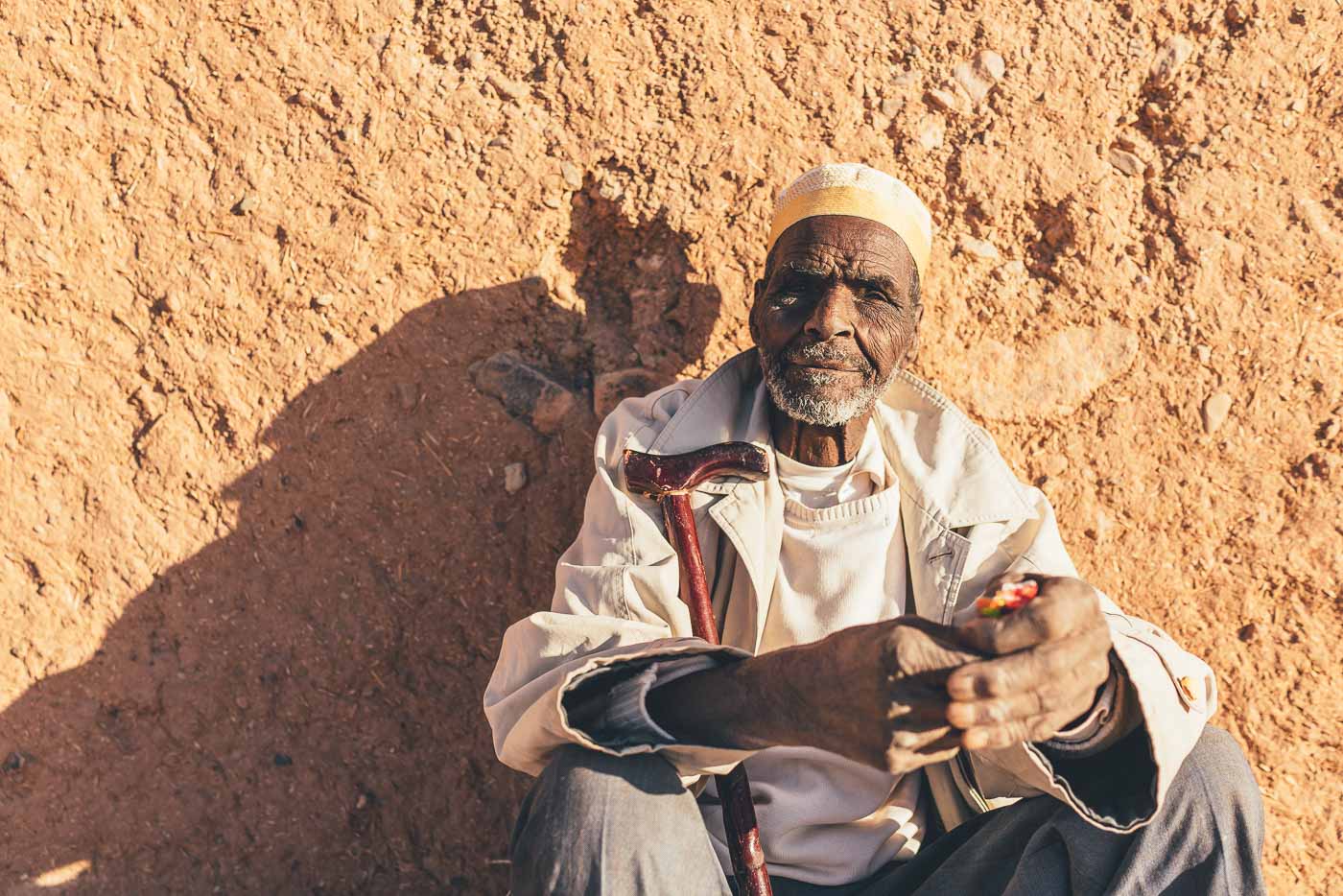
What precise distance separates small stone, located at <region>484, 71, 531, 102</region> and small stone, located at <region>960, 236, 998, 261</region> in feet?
4.03

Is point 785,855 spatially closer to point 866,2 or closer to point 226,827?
point 226,827

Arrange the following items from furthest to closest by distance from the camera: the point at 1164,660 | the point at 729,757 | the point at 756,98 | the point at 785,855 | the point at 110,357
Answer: the point at 756,98, the point at 110,357, the point at 785,855, the point at 1164,660, the point at 729,757

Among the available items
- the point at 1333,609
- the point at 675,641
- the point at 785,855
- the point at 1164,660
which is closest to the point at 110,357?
the point at 675,641

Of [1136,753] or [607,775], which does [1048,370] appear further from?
[607,775]

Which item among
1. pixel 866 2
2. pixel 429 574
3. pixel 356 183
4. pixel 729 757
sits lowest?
pixel 729 757

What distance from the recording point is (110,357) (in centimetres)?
275

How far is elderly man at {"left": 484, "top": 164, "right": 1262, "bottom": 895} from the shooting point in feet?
5.52

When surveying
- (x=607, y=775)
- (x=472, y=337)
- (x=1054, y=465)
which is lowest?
(x=607, y=775)

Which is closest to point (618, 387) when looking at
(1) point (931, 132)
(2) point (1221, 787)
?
(1) point (931, 132)

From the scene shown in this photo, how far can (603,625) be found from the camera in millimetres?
2094

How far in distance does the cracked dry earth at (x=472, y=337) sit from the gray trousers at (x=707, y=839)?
994 mm

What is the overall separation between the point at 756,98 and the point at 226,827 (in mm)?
2307

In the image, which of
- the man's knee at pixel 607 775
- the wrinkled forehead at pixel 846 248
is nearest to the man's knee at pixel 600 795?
the man's knee at pixel 607 775

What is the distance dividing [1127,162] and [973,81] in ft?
1.52
